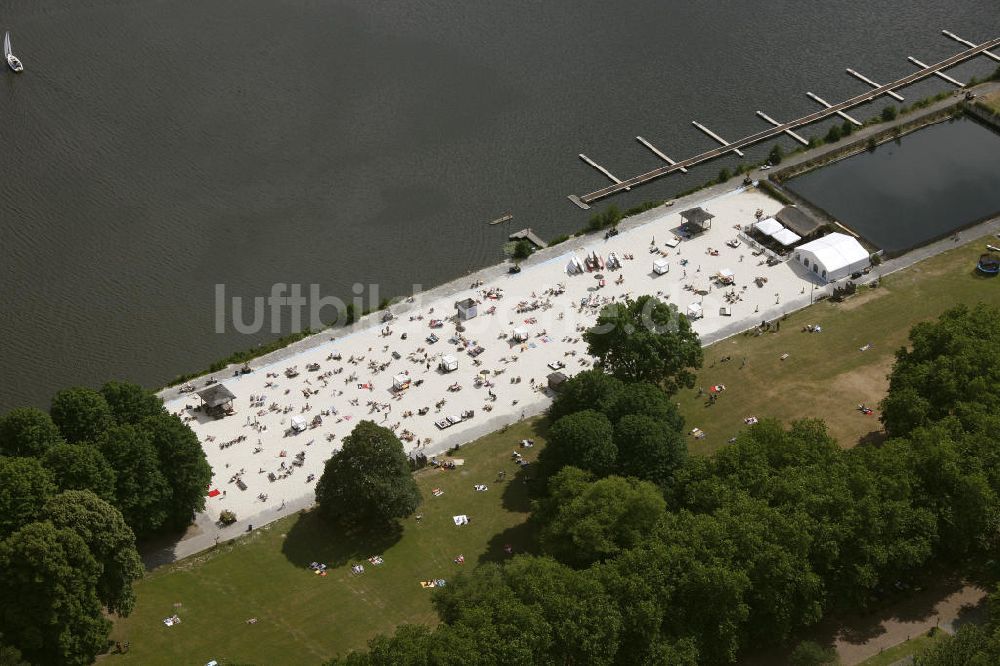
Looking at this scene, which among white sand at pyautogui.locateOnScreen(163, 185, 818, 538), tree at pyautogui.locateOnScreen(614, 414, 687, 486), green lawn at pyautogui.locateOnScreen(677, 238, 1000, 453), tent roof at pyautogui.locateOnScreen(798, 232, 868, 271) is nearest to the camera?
tree at pyautogui.locateOnScreen(614, 414, 687, 486)

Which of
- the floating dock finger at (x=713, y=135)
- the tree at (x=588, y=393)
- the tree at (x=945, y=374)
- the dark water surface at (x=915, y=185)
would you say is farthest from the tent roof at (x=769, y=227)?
the tree at (x=588, y=393)

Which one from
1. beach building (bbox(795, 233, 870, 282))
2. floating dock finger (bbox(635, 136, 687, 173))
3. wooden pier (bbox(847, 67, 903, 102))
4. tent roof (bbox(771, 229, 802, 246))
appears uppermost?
wooden pier (bbox(847, 67, 903, 102))

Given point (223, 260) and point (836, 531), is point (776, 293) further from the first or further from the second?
point (223, 260)

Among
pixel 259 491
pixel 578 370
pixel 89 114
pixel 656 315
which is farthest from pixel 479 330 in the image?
pixel 89 114

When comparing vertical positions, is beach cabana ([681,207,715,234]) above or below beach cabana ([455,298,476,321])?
above

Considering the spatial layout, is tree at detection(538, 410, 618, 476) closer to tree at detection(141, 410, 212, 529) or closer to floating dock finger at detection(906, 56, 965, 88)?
tree at detection(141, 410, 212, 529)

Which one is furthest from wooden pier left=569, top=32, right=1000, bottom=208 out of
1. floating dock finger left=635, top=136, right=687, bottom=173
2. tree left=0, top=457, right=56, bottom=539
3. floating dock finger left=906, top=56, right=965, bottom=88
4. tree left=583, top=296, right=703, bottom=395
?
tree left=0, top=457, right=56, bottom=539
